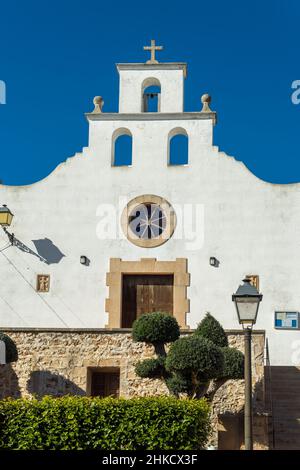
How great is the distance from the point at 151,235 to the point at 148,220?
1.32ft

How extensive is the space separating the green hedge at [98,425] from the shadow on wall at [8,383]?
4568 millimetres

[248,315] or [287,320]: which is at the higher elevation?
[287,320]

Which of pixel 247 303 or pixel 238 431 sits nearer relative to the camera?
pixel 247 303

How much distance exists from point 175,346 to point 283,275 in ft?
20.3

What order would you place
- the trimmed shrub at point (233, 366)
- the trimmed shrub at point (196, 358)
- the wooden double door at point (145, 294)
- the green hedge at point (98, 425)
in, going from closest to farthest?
the green hedge at point (98, 425), the trimmed shrub at point (196, 358), the trimmed shrub at point (233, 366), the wooden double door at point (145, 294)

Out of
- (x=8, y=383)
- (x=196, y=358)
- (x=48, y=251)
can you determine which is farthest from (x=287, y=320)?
(x=8, y=383)

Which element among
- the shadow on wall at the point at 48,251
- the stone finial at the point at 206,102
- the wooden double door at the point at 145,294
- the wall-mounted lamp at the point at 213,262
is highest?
the stone finial at the point at 206,102

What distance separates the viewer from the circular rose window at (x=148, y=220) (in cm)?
2206

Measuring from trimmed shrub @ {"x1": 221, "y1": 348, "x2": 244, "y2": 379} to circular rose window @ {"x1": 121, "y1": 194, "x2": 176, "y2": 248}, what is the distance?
18.8 ft

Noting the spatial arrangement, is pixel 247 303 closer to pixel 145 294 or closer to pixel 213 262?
pixel 213 262

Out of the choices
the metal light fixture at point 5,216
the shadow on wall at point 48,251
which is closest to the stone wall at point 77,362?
the shadow on wall at point 48,251

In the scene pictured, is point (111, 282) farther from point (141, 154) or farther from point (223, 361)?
point (223, 361)

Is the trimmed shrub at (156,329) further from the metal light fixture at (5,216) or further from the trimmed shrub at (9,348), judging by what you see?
the metal light fixture at (5,216)

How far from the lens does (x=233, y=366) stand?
55.2ft
